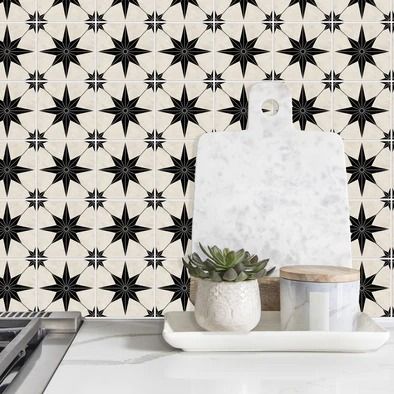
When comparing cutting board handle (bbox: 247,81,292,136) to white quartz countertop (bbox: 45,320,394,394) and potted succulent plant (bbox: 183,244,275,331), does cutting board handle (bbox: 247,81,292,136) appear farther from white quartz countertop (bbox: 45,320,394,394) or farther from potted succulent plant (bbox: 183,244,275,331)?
white quartz countertop (bbox: 45,320,394,394)

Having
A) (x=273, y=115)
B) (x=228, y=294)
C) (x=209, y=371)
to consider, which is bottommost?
(x=209, y=371)

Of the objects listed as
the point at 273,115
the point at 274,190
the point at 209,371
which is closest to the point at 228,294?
the point at 209,371

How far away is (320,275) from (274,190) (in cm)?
25

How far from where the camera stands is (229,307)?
0.90 metres

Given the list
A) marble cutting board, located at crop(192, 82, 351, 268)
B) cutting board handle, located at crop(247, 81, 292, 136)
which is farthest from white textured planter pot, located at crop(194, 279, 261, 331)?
cutting board handle, located at crop(247, 81, 292, 136)

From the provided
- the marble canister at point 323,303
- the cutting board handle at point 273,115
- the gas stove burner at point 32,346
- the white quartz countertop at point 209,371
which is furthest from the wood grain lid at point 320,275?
the gas stove burner at point 32,346

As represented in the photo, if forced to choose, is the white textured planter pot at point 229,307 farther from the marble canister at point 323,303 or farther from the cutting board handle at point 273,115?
the cutting board handle at point 273,115

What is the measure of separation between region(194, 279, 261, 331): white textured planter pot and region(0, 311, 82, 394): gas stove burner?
0.83 ft

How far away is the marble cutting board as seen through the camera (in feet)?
3.63

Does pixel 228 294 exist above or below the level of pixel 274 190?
below

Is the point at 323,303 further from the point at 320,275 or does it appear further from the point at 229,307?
the point at 229,307

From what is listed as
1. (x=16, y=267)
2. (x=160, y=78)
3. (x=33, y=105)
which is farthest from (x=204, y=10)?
(x=16, y=267)

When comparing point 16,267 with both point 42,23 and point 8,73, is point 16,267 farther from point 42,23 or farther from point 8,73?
point 42,23

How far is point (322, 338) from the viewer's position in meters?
0.90
